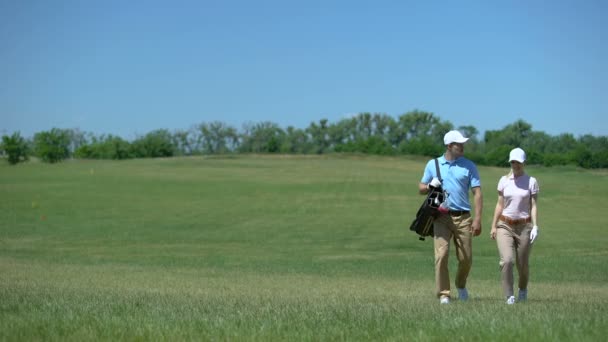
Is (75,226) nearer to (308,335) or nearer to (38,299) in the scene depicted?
(38,299)

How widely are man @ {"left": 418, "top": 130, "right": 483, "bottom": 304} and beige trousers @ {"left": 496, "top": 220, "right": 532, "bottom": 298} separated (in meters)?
0.42

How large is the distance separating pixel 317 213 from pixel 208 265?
73.9 ft

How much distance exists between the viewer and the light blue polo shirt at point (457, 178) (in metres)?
11.5

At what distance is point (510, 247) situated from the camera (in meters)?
11.7

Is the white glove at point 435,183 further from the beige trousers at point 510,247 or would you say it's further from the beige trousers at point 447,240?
the beige trousers at point 510,247

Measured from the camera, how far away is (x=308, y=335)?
22.8 feet

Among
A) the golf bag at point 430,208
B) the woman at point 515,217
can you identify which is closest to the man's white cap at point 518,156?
the woman at point 515,217

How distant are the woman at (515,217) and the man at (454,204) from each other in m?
0.41

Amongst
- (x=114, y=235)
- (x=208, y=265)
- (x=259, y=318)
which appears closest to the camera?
(x=259, y=318)

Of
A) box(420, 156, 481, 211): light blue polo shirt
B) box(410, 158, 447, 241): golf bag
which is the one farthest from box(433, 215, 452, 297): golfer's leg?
box(420, 156, 481, 211): light blue polo shirt

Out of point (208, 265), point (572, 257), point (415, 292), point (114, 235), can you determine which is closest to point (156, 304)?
point (415, 292)

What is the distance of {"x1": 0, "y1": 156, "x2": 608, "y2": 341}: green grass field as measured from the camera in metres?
7.41

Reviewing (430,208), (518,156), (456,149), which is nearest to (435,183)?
(430,208)

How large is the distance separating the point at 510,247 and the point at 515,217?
0.44m
